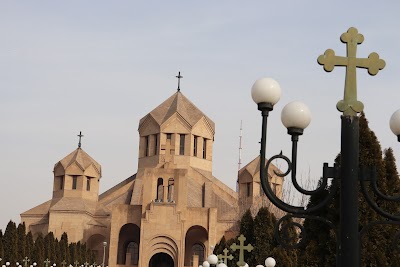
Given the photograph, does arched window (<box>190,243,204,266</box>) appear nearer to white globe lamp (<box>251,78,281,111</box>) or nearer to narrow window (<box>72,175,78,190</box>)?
narrow window (<box>72,175,78,190</box>)

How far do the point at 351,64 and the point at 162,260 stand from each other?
129ft

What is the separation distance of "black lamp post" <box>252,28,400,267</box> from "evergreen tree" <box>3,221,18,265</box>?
2811cm

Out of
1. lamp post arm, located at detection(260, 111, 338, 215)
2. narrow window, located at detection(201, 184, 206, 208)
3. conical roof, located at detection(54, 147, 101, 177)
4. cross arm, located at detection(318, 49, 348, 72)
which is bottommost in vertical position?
lamp post arm, located at detection(260, 111, 338, 215)

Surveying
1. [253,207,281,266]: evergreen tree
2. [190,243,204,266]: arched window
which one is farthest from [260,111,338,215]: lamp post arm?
[190,243,204,266]: arched window

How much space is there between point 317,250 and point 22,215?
39907mm

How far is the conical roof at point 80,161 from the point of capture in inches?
1775

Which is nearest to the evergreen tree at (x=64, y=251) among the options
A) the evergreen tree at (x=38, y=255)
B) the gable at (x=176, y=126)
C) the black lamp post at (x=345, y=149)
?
the evergreen tree at (x=38, y=255)

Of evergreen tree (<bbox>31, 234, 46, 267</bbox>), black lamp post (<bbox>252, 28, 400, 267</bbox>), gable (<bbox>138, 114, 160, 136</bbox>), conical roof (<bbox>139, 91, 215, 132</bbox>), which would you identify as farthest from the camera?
conical roof (<bbox>139, 91, 215, 132</bbox>)

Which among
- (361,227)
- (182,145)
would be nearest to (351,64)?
(361,227)

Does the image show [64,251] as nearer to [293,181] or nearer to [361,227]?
[361,227]

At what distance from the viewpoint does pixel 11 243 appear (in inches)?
1272

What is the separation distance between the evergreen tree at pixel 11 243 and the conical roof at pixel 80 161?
40.4ft

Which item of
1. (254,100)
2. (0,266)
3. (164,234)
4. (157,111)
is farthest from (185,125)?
(254,100)

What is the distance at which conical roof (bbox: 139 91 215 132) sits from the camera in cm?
4631
